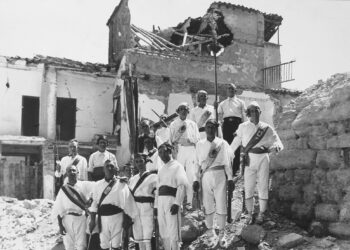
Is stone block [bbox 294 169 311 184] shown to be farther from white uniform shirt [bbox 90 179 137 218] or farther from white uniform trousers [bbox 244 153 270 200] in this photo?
white uniform shirt [bbox 90 179 137 218]

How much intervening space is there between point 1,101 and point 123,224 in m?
11.5

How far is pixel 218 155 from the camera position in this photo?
724 centimetres

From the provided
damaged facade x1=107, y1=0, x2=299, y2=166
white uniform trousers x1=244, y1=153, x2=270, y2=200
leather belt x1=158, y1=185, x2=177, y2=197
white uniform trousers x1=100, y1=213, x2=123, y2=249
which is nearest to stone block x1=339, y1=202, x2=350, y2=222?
white uniform trousers x1=244, y1=153, x2=270, y2=200

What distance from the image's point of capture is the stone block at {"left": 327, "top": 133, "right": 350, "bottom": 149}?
20.7 feet

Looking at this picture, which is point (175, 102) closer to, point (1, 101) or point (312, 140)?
point (1, 101)

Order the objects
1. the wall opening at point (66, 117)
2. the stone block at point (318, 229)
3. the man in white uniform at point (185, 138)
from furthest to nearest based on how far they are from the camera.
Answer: the wall opening at point (66, 117) → the man in white uniform at point (185, 138) → the stone block at point (318, 229)

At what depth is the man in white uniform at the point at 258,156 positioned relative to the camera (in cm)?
706

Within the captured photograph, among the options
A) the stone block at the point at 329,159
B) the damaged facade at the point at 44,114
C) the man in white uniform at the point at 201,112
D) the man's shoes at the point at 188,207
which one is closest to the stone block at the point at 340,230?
the stone block at the point at 329,159

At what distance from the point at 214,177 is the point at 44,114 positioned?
1179 centimetres

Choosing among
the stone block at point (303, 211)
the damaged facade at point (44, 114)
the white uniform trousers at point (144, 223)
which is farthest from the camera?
the damaged facade at point (44, 114)

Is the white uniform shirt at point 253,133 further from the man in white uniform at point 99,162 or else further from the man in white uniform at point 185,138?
the man in white uniform at point 99,162

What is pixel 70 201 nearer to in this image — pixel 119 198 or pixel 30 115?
pixel 119 198

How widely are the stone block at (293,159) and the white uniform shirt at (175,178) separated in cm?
163

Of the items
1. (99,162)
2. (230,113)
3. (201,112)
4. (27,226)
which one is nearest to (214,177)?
(201,112)
